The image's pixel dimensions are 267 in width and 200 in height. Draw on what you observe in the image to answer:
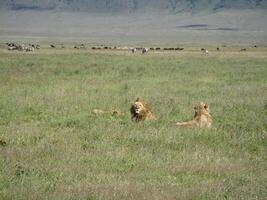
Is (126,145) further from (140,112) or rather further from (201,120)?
(140,112)

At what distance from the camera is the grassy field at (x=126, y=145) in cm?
912

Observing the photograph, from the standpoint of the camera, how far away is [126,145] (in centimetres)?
1252

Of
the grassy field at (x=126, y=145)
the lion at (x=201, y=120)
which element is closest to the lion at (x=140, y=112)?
the grassy field at (x=126, y=145)

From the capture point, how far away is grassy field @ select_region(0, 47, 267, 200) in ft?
29.9

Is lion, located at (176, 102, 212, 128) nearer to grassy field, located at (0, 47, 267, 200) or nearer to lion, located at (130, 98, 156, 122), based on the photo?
grassy field, located at (0, 47, 267, 200)

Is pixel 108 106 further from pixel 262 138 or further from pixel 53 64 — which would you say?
pixel 53 64

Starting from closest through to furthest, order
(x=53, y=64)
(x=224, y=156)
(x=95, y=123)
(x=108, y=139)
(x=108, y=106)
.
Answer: (x=224, y=156) → (x=108, y=139) → (x=95, y=123) → (x=108, y=106) → (x=53, y=64)

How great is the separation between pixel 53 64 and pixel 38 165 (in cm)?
2711

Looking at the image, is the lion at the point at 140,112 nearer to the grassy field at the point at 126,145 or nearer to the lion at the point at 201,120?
the grassy field at the point at 126,145

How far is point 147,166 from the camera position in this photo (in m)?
10.7

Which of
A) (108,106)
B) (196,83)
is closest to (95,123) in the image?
(108,106)

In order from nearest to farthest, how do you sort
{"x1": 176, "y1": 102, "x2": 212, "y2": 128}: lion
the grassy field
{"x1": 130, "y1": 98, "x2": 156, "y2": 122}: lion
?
1. the grassy field
2. {"x1": 176, "y1": 102, "x2": 212, "y2": 128}: lion
3. {"x1": 130, "y1": 98, "x2": 156, "y2": 122}: lion

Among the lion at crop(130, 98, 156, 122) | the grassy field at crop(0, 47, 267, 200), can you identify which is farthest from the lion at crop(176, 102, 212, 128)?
the lion at crop(130, 98, 156, 122)

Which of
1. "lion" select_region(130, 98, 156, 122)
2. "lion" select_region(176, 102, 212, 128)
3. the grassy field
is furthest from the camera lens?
"lion" select_region(130, 98, 156, 122)
